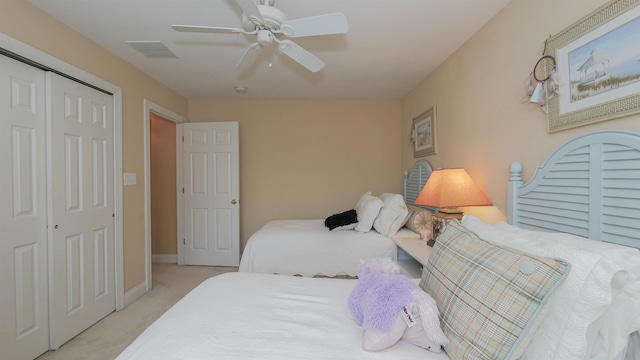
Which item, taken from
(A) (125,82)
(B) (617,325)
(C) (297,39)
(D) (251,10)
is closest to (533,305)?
(B) (617,325)

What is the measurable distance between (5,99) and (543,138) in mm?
→ 3244

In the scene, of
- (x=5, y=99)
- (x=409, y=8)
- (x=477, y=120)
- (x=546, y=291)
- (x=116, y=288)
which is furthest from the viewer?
(x=116, y=288)

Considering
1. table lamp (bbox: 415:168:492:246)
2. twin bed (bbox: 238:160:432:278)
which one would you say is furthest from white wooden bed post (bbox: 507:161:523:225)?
twin bed (bbox: 238:160:432:278)

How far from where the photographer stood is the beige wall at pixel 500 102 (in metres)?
1.41

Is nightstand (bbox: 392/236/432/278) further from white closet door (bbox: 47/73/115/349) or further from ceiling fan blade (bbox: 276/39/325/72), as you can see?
white closet door (bbox: 47/73/115/349)

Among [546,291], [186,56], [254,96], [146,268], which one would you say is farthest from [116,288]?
[546,291]

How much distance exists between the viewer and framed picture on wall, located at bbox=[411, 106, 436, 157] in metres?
2.80

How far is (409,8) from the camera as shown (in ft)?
5.79

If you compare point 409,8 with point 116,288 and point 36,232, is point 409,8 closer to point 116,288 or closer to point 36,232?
point 36,232

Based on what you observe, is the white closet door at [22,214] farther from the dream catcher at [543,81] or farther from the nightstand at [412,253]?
the dream catcher at [543,81]

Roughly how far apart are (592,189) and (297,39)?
2.11 meters

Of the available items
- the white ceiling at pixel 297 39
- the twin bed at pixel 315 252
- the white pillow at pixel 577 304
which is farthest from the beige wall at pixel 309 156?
the white pillow at pixel 577 304

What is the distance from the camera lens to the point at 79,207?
213 centimetres

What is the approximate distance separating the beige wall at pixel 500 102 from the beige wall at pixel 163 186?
3.74 m
